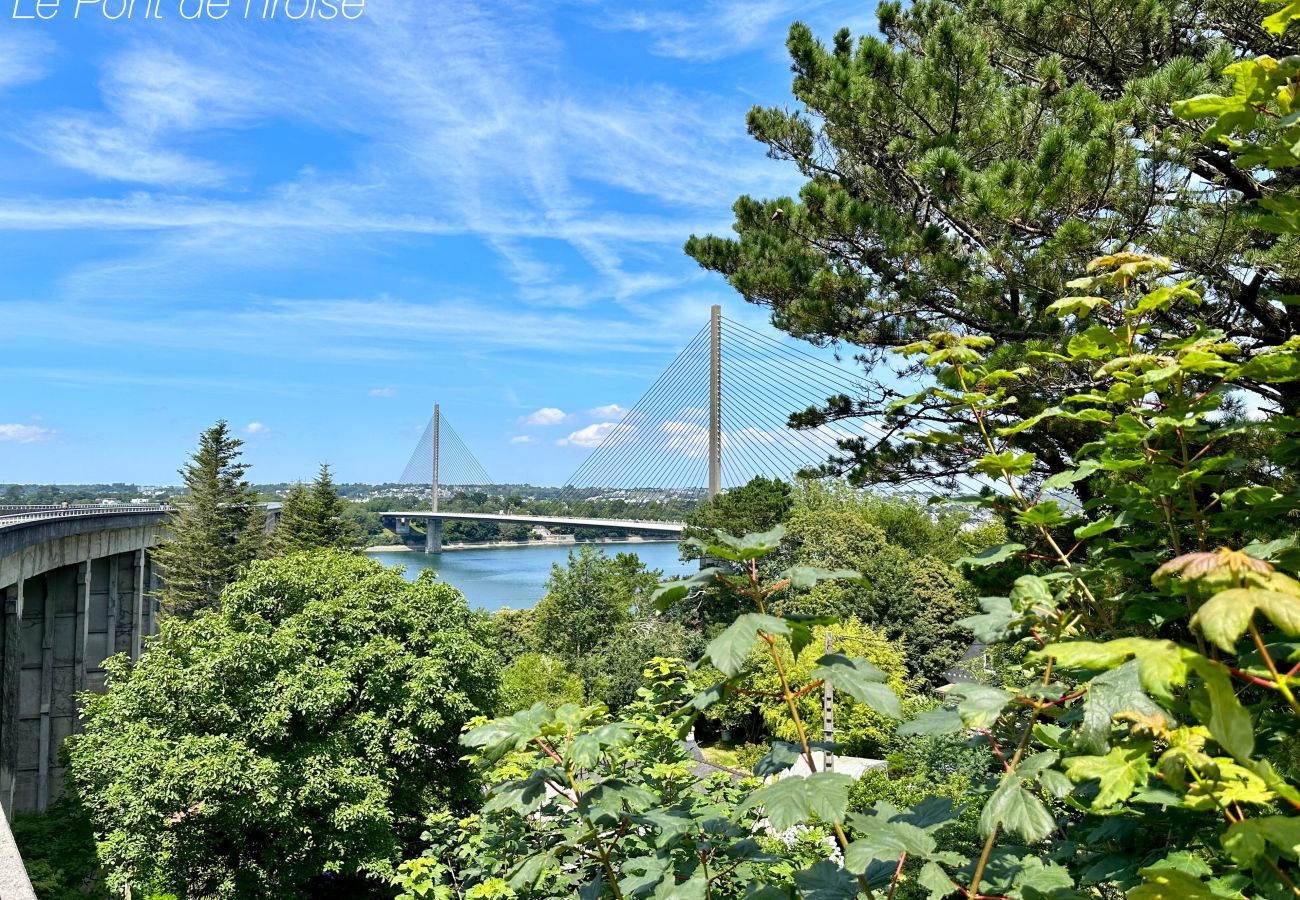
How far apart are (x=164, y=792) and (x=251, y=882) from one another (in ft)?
6.09

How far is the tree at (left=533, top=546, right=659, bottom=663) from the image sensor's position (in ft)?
76.7

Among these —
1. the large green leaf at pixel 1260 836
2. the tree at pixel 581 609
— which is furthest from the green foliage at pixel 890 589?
the large green leaf at pixel 1260 836

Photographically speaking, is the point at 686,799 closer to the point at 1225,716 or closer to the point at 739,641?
the point at 739,641

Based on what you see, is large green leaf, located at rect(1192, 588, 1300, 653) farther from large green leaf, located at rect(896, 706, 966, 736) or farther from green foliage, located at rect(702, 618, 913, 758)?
green foliage, located at rect(702, 618, 913, 758)

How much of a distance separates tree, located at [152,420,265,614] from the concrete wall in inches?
159

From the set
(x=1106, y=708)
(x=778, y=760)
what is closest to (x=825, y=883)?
(x=778, y=760)

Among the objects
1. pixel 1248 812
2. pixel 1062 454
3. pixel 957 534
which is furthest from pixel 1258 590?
pixel 957 534

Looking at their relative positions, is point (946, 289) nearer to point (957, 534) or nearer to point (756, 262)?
point (756, 262)

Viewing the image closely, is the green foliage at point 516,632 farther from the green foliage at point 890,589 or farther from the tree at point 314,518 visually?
the green foliage at point 890,589

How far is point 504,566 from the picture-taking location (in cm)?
5581

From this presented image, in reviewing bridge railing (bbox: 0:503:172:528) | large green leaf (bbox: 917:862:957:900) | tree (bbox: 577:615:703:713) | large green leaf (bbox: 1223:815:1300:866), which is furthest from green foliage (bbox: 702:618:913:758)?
large green leaf (bbox: 1223:815:1300:866)

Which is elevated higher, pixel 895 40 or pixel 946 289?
pixel 895 40

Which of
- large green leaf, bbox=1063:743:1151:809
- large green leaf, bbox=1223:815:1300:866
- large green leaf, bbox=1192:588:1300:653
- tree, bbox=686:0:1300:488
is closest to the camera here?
large green leaf, bbox=1192:588:1300:653

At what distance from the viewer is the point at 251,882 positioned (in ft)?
31.9
